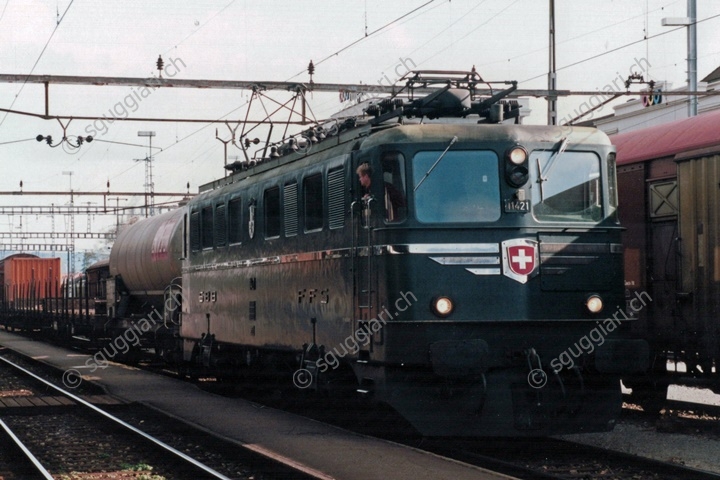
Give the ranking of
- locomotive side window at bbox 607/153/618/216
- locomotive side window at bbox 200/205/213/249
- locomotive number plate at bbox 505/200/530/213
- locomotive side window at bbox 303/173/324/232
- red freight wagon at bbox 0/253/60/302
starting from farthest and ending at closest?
red freight wagon at bbox 0/253/60/302 → locomotive side window at bbox 200/205/213/249 → locomotive side window at bbox 303/173/324/232 → locomotive side window at bbox 607/153/618/216 → locomotive number plate at bbox 505/200/530/213

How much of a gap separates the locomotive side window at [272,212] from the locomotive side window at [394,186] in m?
3.20

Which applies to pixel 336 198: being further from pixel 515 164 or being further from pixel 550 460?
pixel 550 460

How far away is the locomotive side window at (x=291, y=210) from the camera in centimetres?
1346

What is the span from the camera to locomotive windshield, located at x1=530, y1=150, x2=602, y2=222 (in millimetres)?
11234

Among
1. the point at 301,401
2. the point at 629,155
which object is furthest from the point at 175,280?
the point at 629,155

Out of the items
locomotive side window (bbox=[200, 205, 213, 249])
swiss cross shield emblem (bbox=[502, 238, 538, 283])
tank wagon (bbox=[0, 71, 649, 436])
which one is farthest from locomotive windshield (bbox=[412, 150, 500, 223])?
locomotive side window (bbox=[200, 205, 213, 249])

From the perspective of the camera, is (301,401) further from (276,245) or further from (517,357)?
(517,357)

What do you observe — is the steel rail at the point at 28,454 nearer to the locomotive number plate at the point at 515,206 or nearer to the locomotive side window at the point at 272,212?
the locomotive side window at the point at 272,212

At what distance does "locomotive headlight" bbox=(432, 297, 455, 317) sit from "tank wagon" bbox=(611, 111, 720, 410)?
362 centimetres

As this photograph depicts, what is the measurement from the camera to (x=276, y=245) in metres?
14.1

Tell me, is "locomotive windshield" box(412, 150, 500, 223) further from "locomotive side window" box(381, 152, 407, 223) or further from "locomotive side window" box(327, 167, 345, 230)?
"locomotive side window" box(327, 167, 345, 230)

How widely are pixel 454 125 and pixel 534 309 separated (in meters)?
2.02

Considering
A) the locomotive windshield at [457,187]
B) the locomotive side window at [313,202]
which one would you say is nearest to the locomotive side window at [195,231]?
the locomotive side window at [313,202]

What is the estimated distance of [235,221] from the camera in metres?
16.0
